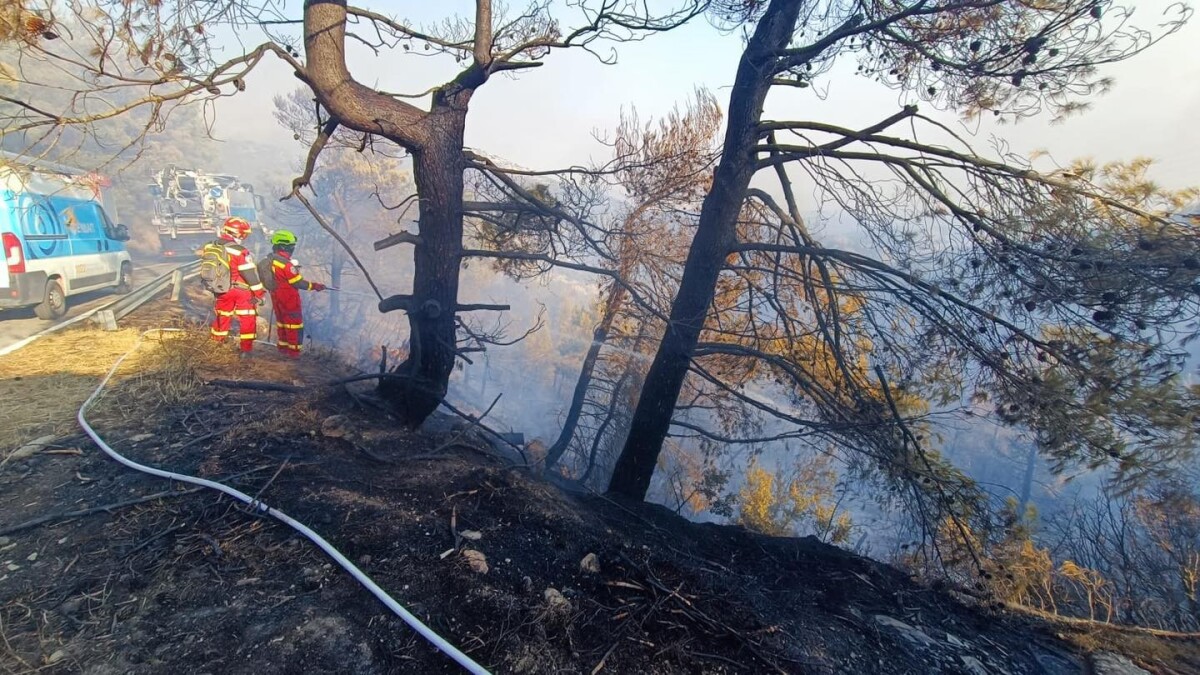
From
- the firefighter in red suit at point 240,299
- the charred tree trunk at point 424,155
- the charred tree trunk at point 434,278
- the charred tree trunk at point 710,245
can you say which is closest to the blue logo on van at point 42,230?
the firefighter in red suit at point 240,299

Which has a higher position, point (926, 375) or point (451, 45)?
point (451, 45)

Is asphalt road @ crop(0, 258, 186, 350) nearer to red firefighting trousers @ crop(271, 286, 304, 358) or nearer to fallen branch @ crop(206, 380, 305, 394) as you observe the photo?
red firefighting trousers @ crop(271, 286, 304, 358)

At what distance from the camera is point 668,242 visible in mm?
10688

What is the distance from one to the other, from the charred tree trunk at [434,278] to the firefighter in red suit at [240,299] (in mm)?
3204

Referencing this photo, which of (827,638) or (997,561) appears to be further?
(997,561)

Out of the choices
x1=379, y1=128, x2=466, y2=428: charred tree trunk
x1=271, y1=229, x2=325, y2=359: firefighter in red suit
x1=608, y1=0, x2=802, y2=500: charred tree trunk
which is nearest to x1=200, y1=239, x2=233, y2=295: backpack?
x1=271, y1=229, x2=325, y2=359: firefighter in red suit

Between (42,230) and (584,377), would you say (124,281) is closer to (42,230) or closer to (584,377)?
(42,230)

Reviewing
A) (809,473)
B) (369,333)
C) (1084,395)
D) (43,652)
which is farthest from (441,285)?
(369,333)

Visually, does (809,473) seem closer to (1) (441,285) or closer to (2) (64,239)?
(1) (441,285)

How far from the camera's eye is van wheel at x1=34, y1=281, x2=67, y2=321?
852 centimetres

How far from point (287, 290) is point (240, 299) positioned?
65 centimetres

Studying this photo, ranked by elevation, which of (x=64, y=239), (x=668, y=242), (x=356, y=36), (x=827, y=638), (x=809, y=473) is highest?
(x=356, y=36)

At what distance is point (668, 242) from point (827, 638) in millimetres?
8822

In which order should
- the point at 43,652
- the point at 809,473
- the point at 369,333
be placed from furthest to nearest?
the point at 369,333, the point at 809,473, the point at 43,652
